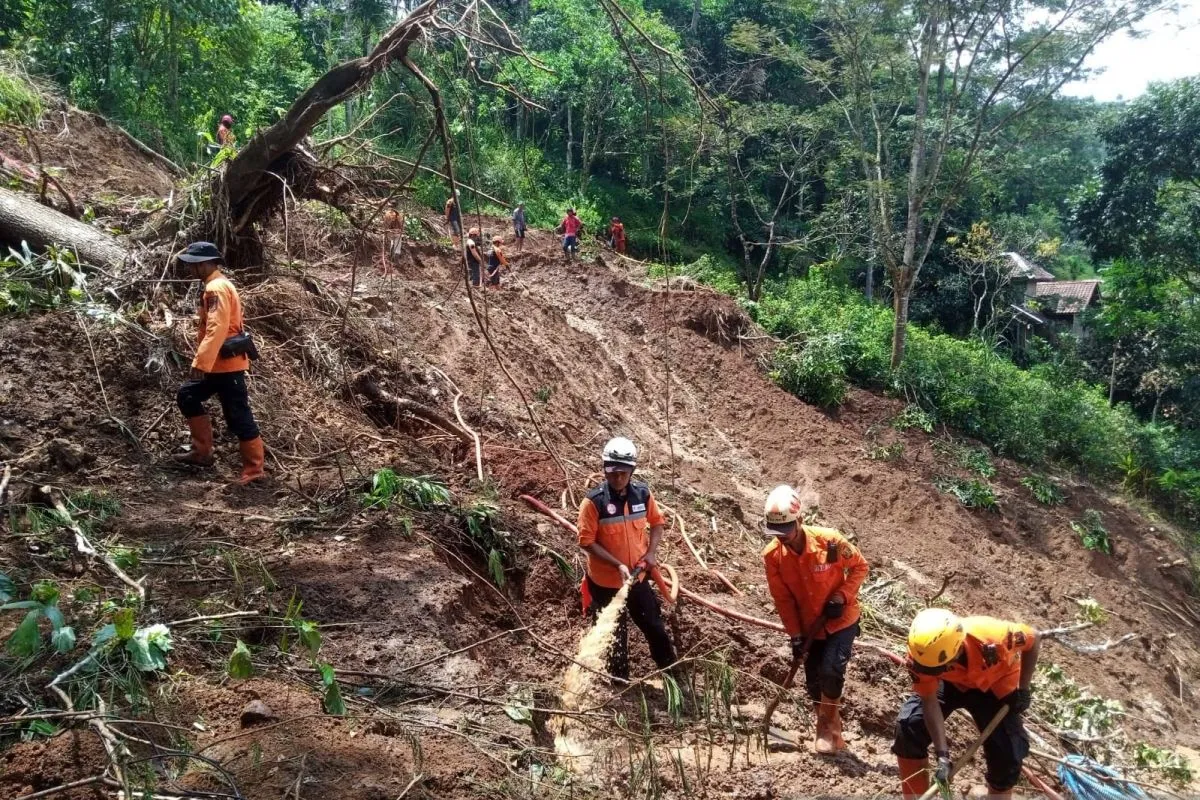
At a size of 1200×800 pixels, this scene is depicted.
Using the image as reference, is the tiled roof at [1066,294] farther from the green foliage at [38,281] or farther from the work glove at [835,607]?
the green foliage at [38,281]

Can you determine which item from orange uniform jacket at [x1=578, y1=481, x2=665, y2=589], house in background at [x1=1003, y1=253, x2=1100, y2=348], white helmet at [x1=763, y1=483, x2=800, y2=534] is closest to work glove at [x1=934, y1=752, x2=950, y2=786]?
white helmet at [x1=763, y1=483, x2=800, y2=534]

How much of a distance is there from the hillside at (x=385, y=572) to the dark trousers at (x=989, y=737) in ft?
1.22

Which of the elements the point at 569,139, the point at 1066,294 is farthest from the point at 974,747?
the point at 1066,294

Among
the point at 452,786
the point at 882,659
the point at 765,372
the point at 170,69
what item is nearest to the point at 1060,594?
the point at 765,372

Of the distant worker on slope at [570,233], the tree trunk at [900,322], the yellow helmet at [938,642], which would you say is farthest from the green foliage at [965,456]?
the yellow helmet at [938,642]

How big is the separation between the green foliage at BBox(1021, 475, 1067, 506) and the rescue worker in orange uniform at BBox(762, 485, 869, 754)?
396 inches

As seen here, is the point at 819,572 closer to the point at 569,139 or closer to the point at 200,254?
the point at 200,254

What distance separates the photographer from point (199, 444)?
5195 millimetres

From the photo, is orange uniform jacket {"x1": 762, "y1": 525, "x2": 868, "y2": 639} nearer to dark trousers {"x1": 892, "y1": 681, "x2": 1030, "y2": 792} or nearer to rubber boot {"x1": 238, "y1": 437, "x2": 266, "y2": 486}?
dark trousers {"x1": 892, "y1": 681, "x2": 1030, "y2": 792}

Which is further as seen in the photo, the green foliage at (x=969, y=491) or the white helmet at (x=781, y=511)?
the green foliage at (x=969, y=491)

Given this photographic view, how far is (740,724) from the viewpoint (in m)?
4.02

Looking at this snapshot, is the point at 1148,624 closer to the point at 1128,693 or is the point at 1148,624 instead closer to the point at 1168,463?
the point at 1128,693

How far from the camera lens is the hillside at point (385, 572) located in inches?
120

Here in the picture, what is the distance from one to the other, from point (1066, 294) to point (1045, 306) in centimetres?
246
